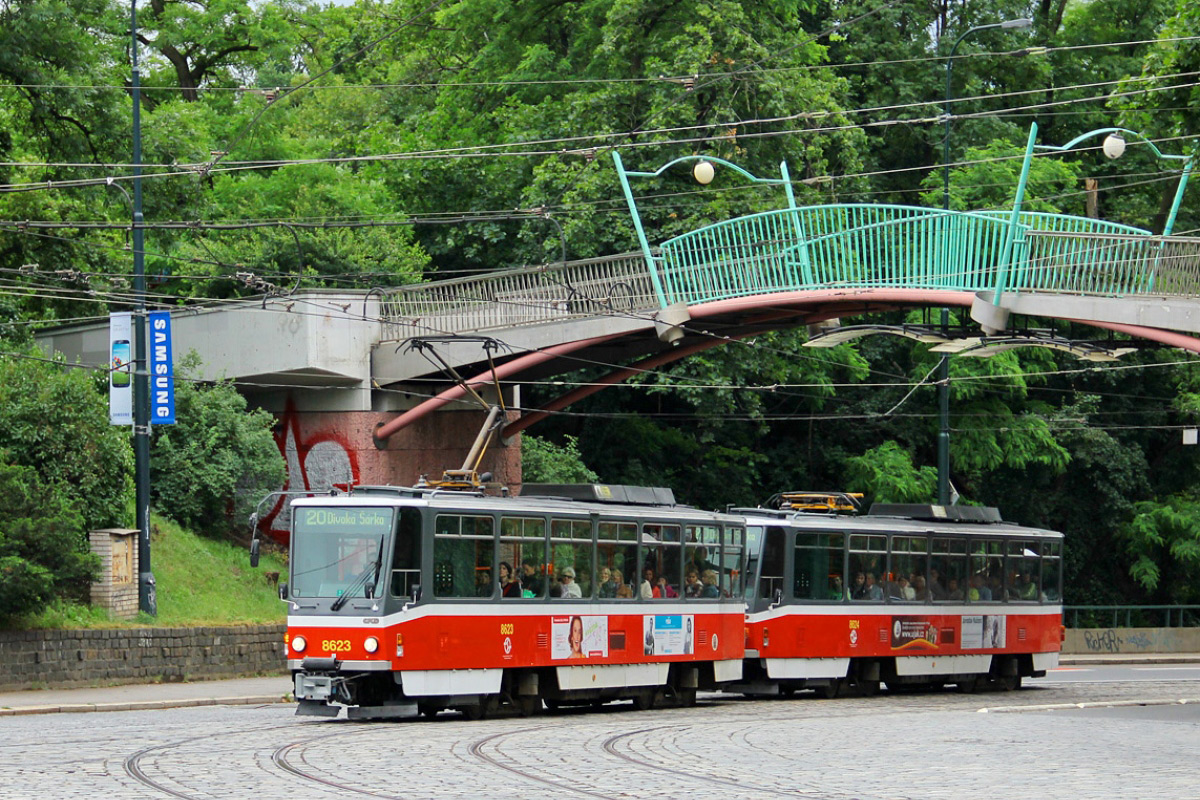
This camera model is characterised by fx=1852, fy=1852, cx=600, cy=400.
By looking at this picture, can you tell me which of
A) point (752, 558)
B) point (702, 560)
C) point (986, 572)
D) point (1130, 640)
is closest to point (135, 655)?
point (702, 560)

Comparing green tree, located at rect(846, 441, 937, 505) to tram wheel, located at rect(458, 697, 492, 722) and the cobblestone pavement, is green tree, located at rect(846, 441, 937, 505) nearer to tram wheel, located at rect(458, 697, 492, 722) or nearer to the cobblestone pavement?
the cobblestone pavement

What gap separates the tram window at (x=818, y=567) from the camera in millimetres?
26938

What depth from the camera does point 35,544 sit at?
25594 millimetres

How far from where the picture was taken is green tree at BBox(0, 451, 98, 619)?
24.5 meters

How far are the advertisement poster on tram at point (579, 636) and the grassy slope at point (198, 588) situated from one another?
8.18 m

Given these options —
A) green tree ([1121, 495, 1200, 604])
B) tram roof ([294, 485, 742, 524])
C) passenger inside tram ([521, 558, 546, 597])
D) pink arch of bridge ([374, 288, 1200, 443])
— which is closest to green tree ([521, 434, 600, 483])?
pink arch of bridge ([374, 288, 1200, 443])

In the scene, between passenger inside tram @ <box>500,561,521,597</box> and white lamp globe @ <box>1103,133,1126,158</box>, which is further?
white lamp globe @ <box>1103,133,1126,158</box>

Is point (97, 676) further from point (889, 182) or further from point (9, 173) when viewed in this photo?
point (889, 182)

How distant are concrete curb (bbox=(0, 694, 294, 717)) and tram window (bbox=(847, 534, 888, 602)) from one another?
854cm

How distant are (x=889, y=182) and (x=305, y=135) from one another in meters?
19.6

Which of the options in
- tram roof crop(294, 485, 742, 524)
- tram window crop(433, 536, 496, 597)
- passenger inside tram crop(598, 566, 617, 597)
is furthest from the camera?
passenger inside tram crop(598, 566, 617, 597)

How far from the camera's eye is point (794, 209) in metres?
33.6

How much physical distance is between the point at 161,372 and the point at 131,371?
72 cm

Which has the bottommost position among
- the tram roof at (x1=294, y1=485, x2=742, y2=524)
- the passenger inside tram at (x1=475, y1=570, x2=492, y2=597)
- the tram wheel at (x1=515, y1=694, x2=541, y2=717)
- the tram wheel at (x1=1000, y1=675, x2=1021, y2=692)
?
the tram wheel at (x1=1000, y1=675, x2=1021, y2=692)
